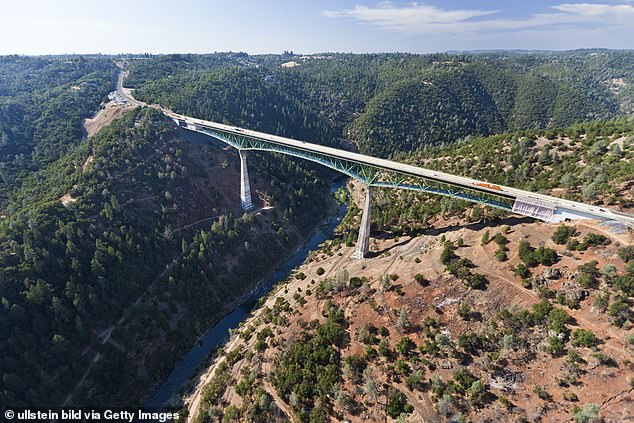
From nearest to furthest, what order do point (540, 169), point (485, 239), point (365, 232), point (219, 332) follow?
point (485, 239), point (219, 332), point (365, 232), point (540, 169)

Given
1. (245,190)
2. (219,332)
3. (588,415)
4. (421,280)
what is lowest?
(219,332)

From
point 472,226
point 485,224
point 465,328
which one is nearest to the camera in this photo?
point 465,328

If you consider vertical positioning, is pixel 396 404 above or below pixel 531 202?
below

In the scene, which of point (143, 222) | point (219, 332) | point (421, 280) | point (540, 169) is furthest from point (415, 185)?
point (143, 222)

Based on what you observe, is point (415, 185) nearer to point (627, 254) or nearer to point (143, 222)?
point (627, 254)

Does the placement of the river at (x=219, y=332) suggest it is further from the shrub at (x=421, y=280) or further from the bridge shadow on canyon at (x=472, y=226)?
the shrub at (x=421, y=280)

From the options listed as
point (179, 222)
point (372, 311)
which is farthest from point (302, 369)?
point (179, 222)
